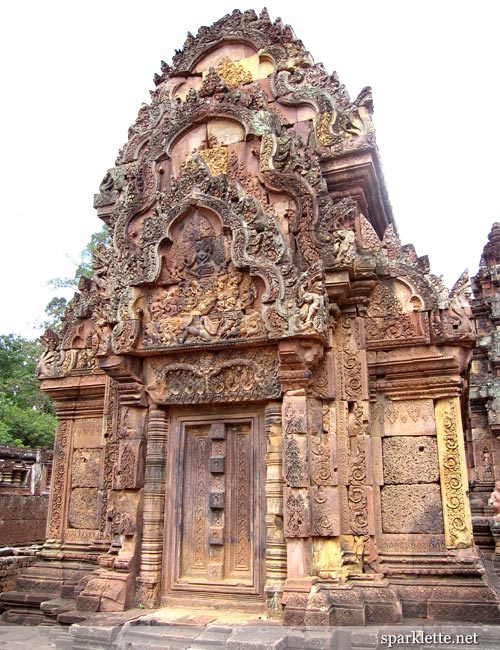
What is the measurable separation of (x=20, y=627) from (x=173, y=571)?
6.65ft

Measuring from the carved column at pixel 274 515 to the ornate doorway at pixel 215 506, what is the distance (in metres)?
0.25

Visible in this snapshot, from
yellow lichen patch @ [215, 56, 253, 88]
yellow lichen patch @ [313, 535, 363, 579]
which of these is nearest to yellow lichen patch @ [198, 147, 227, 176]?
yellow lichen patch @ [215, 56, 253, 88]

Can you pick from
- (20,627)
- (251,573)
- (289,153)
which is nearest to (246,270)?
(289,153)

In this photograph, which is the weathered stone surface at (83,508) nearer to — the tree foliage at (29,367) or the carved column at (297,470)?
the carved column at (297,470)

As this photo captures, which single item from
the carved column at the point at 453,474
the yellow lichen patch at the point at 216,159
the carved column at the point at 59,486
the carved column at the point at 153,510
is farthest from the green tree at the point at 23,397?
the carved column at the point at 453,474

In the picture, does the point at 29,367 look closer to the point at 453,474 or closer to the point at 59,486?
the point at 59,486

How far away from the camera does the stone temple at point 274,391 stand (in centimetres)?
589

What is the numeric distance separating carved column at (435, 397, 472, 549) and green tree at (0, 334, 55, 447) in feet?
83.8

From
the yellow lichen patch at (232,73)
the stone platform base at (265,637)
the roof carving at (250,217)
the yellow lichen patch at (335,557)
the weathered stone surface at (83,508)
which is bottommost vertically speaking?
the stone platform base at (265,637)

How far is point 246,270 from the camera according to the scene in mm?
6555

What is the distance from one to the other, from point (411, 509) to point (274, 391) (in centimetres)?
198

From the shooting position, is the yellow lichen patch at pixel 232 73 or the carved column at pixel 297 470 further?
the yellow lichen patch at pixel 232 73

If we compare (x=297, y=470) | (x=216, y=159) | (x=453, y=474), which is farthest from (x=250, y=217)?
(x=453, y=474)

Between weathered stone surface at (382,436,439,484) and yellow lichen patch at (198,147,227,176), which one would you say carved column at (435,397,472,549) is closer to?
weathered stone surface at (382,436,439,484)
